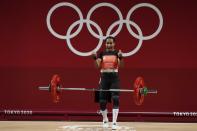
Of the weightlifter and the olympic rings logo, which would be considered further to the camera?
the olympic rings logo

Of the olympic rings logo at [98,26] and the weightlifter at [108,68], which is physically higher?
the olympic rings logo at [98,26]

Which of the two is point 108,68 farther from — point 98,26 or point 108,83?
point 98,26

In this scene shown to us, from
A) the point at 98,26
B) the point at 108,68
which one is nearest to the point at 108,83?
the point at 108,68

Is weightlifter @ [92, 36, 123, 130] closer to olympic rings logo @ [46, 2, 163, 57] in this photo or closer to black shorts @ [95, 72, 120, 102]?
black shorts @ [95, 72, 120, 102]

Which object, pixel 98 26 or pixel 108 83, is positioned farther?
pixel 98 26

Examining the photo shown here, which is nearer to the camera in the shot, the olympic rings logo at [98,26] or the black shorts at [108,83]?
the black shorts at [108,83]

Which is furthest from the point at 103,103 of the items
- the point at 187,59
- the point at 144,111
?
the point at 187,59

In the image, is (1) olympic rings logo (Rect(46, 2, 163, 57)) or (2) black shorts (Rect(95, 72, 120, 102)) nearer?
(2) black shorts (Rect(95, 72, 120, 102))

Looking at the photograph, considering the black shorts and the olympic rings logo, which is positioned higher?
the olympic rings logo

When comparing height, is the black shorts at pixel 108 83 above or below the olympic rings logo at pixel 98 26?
below

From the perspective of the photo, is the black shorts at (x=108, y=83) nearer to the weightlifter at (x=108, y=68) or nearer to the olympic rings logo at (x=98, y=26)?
the weightlifter at (x=108, y=68)

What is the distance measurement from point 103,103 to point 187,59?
2.42 metres

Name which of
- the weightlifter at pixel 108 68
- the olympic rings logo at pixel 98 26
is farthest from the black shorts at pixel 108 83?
the olympic rings logo at pixel 98 26

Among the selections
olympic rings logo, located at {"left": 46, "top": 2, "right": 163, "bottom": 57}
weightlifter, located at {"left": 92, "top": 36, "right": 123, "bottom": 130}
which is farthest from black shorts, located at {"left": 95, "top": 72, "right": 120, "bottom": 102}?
olympic rings logo, located at {"left": 46, "top": 2, "right": 163, "bottom": 57}
